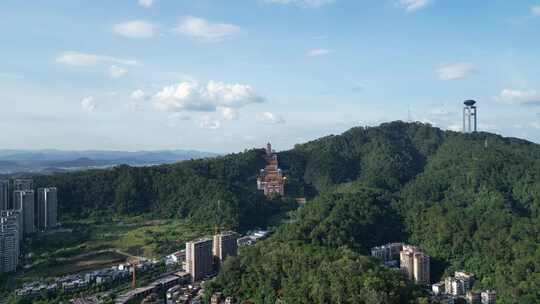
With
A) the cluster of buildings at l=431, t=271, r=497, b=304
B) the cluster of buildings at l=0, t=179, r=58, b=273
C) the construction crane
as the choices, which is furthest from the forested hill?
the construction crane

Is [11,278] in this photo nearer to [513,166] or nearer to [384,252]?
[384,252]

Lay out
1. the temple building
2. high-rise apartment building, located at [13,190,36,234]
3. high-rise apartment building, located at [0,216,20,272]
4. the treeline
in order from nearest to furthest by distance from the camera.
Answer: high-rise apartment building, located at [0,216,20,272]
high-rise apartment building, located at [13,190,36,234]
the treeline
the temple building

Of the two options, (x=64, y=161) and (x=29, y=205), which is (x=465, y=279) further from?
(x=64, y=161)

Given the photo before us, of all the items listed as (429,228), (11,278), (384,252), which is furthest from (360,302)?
(11,278)

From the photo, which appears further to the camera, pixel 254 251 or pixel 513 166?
pixel 513 166

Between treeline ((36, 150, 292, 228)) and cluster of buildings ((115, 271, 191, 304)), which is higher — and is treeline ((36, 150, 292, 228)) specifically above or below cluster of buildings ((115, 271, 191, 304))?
above

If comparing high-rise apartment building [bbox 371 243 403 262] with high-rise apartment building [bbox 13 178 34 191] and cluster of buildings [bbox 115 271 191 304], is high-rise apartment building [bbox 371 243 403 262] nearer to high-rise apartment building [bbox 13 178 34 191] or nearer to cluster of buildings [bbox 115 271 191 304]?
cluster of buildings [bbox 115 271 191 304]

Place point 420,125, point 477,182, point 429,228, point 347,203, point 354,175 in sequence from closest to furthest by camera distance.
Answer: point 429,228
point 347,203
point 477,182
point 354,175
point 420,125
